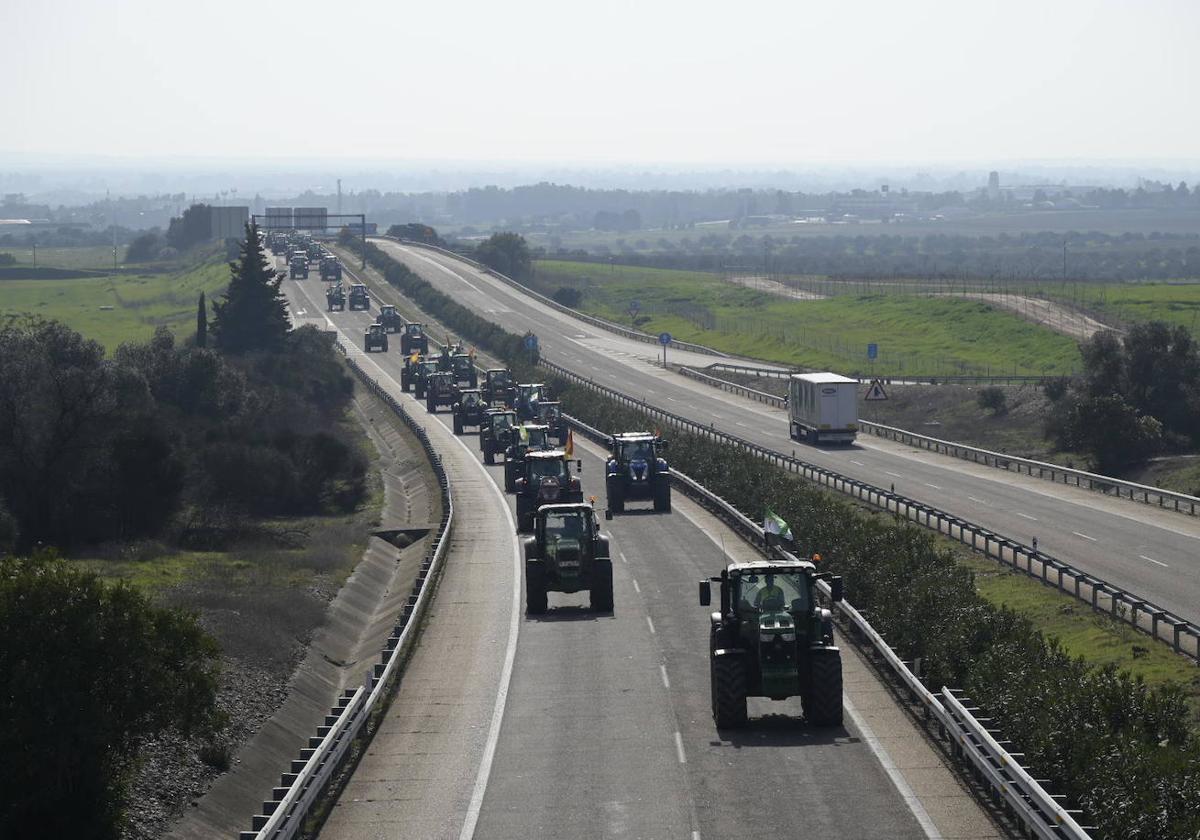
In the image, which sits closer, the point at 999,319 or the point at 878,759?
the point at 878,759

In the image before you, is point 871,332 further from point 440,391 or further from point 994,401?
point 440,391

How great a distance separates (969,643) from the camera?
27656 millimetres

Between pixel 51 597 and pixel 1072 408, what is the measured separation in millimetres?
60514

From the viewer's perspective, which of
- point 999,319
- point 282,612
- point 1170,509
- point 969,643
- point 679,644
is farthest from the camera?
→ point 999,319

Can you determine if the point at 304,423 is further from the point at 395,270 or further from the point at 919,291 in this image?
the point at 919,291

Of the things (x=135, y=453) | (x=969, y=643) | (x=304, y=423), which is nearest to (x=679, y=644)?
(x=969, y=643)

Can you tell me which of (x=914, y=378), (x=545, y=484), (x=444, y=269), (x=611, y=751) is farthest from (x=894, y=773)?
(x=444, y=269)

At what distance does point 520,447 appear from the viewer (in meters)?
62.8

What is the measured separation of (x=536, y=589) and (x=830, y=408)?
131ft

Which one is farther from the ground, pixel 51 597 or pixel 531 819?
pixel 51 597

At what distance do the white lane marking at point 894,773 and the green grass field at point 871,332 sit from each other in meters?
90.3

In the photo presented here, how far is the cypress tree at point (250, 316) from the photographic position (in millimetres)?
111125

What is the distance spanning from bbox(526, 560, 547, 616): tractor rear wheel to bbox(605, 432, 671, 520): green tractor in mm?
17438

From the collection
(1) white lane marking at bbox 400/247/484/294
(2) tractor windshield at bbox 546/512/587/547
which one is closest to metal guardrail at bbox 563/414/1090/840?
(2) tractor windshield at bbox 546/512/587/547
